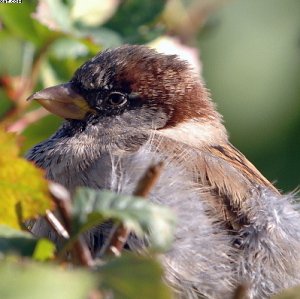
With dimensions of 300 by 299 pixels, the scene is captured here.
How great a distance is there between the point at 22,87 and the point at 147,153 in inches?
14.7

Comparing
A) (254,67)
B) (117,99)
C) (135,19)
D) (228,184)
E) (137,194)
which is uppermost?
(137,194)

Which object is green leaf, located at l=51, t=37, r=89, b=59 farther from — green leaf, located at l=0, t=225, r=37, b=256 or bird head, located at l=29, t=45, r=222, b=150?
green leaf, located at l=0, t=225, r=37, b=256

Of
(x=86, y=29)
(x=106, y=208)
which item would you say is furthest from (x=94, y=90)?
(x=106, y=208)

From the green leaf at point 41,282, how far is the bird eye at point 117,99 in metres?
1.58

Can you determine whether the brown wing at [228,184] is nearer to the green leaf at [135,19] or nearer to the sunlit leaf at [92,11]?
the green leaf at [135,19]

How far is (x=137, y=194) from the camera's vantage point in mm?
1182

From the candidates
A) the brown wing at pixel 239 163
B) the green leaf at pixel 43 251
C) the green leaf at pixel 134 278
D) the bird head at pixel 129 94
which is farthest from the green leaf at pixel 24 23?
the green leaf at pixel 134 278

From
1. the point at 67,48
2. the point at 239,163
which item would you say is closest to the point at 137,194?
the point at 67,48

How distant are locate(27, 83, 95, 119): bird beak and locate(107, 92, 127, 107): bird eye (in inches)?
2.6

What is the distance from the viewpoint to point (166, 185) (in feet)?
6.41

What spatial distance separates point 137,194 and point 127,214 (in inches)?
4.1

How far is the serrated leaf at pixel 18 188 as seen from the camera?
4.03 feet

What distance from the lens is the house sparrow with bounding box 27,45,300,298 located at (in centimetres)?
189

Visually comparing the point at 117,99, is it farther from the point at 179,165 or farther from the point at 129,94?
the point at 179,165
